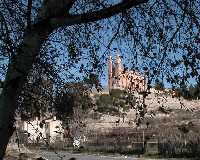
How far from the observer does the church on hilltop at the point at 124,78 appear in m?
8.65

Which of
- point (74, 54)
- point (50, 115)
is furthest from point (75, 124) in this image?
point (74, 54)

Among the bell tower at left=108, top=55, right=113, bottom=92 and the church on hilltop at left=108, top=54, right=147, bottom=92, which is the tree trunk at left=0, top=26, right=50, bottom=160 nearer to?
the church on hilltop at left=108, top=54, right=147, bottom=92

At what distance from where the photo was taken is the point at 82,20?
7.18 metres

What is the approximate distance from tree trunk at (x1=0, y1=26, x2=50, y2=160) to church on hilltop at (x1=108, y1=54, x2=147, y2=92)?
67.9 inches

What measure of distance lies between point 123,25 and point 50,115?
7.01 feet

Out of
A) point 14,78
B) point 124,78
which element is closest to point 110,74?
point 124,78

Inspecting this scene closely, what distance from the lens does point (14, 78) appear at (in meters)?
7.17

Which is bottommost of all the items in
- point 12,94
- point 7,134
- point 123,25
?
point 7,134

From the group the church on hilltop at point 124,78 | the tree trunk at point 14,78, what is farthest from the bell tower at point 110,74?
the tree trunk at point 14,78

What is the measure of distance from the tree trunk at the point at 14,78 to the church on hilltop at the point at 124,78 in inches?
67.9

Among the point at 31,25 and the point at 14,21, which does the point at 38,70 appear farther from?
the point at 31,25

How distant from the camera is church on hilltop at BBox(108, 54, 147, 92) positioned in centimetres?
865

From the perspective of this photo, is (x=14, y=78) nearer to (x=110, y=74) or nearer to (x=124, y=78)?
(x=124, y=78)

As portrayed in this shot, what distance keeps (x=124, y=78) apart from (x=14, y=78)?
2.24 m
